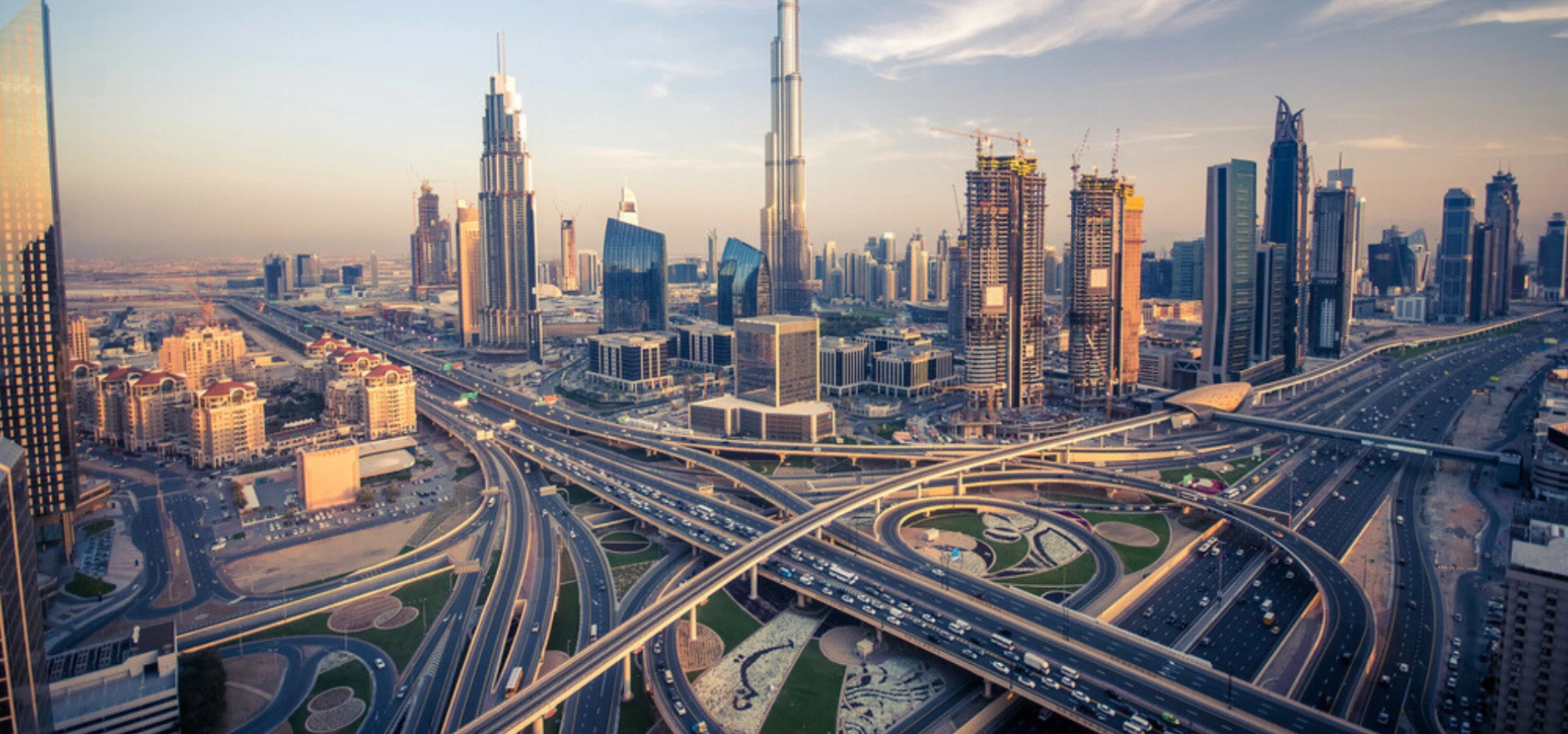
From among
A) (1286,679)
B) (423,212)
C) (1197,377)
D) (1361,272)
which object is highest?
(423,212)

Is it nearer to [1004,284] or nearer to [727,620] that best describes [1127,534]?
[727,620]

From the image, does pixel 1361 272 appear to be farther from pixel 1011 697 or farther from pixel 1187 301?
pixel 1011 697

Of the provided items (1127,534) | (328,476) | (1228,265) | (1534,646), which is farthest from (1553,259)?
(328,476)

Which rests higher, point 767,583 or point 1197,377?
point 1197,377

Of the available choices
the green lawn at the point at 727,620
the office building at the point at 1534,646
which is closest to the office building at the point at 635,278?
the green lawn at the point at 727,620

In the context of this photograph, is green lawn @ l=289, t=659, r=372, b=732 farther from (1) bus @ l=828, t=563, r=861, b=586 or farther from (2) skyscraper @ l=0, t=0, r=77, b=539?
(1) bus @ l=828, t=563, r=861, b=586

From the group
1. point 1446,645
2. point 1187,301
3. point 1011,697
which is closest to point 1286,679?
point 1446,645

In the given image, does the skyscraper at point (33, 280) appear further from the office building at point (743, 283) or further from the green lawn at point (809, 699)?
the office building at point (743, 283)
